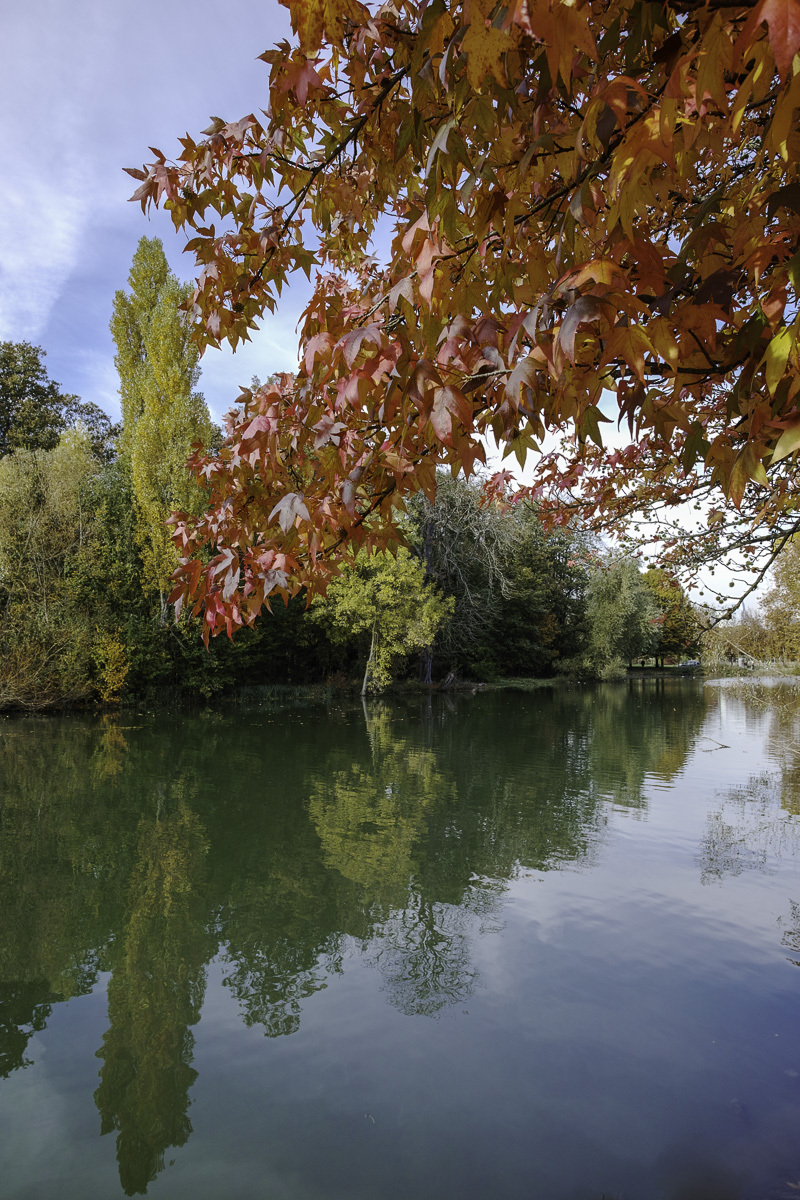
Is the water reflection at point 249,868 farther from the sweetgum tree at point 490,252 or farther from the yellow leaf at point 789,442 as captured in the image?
the yellow leaf at point 789,442

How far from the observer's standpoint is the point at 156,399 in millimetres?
17953

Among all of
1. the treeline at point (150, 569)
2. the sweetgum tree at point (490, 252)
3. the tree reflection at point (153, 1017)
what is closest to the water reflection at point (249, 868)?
the tree reflection at point (153, 1017)

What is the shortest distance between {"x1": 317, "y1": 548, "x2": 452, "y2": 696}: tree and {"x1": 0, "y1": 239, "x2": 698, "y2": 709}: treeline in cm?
5

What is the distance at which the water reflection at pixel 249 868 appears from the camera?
374 cm

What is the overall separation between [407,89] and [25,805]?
819 cm

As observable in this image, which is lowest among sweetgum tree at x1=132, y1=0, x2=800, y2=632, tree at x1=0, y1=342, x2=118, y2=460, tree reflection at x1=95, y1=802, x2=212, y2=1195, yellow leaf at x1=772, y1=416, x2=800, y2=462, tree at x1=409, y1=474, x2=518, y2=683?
tree reflection at x1=95, y1=802, x2=212, y2=1195

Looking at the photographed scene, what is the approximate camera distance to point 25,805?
796 cm

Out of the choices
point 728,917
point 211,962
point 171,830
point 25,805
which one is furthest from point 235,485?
point 25,805

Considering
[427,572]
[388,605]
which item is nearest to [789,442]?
[388,605]

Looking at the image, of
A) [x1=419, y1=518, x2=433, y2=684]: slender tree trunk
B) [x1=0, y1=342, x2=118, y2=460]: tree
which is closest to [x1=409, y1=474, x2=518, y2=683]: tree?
[x1=419, y1=518, x2=433, y2=684]: slender tree trunk

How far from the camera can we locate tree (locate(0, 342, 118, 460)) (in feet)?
82.6

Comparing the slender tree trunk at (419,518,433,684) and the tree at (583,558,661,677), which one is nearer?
the slender tree trunk at (419,518,433,684)

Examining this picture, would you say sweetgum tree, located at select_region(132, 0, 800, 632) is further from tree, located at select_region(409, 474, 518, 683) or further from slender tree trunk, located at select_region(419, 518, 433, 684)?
slender tree trunk, located at select_region(419, 518, 433, 684)

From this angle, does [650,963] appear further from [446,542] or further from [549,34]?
[446,542]
